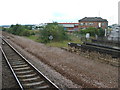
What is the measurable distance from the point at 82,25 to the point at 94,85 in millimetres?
73942

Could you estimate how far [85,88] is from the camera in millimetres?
7285

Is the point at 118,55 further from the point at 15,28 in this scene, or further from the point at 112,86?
the point at 15,28

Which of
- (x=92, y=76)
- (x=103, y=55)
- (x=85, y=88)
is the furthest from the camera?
(x=103, y=55)

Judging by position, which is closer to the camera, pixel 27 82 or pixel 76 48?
pixel 27 82

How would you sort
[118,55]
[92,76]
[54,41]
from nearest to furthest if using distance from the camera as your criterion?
[92,76] → [118,55] → [54,41]

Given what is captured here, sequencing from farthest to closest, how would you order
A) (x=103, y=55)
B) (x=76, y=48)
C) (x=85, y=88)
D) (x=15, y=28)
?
(x=15, y=28) → (x=76, y=48) → (x=103, y=55) → (x=85, y=88)

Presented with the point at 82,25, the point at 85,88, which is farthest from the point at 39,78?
the point at 82,25

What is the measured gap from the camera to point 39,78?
827cm

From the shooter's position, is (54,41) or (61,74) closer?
(61,74)

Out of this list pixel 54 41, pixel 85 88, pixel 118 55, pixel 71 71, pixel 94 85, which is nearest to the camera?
pixel 85 88

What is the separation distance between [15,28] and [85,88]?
56.1 metres

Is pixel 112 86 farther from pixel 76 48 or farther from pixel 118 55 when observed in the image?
pixel 76 48

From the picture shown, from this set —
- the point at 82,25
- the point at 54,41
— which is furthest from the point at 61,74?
the point at 82,25

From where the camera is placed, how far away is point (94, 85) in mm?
7789
